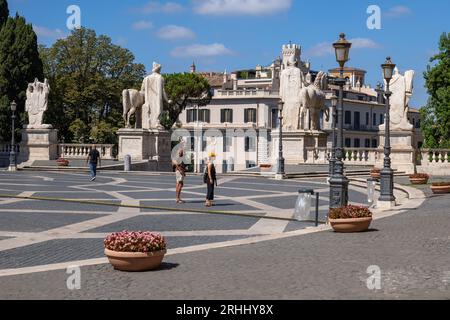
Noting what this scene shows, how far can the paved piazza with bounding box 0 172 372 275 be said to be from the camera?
40.6 feet

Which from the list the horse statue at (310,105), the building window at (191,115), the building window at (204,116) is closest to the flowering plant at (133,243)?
the horse statue at (310,105)

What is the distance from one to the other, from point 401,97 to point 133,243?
3005 cm

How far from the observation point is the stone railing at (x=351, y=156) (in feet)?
135

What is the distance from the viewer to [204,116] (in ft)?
308

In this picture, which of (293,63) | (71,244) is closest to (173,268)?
(71,244)

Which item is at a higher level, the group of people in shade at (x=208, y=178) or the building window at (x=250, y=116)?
the building window at (x=250, y=116)

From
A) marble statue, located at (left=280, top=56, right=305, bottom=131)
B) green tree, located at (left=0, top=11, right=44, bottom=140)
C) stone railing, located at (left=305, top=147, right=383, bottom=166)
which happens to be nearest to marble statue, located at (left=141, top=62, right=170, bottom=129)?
marble statue, located at (left=280, top=56, right=305, bottom=131)

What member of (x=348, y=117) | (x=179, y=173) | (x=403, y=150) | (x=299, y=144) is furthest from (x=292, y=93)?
(x=348, y=117)

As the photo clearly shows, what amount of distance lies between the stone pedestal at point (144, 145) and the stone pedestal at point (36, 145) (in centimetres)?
530

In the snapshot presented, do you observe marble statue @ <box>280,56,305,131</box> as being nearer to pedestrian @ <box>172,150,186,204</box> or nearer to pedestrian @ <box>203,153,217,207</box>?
pedestrian @ <box>172,150,186,204</box>

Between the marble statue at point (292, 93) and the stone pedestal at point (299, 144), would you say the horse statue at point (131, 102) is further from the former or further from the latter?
the stone pedestal at point (299, 144)

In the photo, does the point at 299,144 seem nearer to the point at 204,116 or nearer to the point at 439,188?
the point at 439,188

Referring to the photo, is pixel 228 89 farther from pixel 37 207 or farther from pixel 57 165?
pixel 37 207

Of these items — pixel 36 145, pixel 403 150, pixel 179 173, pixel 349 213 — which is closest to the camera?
pixel 349 213
